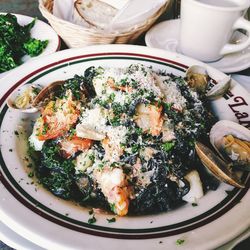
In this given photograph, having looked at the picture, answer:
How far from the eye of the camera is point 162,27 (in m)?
2.21

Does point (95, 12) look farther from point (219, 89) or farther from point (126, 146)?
point (126, 146)

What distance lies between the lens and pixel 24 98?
1513mm

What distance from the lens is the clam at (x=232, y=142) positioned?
1.28m

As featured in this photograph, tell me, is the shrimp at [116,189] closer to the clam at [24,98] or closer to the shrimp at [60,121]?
the shrimp at [60,121]

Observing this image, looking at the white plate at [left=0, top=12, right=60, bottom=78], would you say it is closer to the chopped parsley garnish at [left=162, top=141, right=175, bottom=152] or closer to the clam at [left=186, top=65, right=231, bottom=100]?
the clam at [left=186, top=65, right=231, bottom=100]

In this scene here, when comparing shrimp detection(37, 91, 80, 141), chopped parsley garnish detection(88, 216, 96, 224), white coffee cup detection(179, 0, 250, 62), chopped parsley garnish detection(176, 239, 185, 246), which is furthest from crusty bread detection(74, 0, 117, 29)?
chopped parsley garnish detection(176, 239, 185, 246)

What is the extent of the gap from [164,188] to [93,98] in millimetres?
502

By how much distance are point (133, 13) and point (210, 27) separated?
430 millimetres

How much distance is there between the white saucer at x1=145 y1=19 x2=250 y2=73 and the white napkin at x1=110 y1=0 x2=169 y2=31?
0.14 meters

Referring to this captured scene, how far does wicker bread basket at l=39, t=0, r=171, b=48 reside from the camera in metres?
1.81

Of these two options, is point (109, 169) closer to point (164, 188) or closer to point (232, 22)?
point (164, 188)

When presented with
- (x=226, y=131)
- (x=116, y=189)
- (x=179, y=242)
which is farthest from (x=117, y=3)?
(x=179, y=242)

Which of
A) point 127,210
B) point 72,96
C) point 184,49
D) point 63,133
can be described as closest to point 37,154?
point 63,133

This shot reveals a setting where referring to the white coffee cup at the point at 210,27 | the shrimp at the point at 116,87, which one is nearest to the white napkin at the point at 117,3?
the white coffee cup at the point at 210,27
